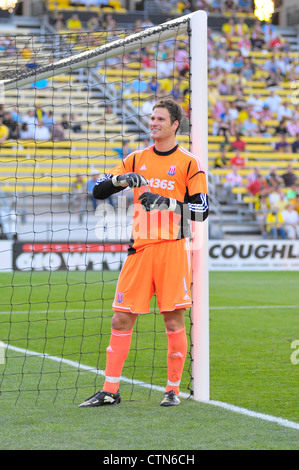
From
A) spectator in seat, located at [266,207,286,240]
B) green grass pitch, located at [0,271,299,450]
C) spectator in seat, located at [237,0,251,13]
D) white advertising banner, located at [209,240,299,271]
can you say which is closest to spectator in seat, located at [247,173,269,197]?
spectator in seat, located at [266,207,286,240]

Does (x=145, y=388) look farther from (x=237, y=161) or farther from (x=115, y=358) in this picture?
(x=237, y=161)

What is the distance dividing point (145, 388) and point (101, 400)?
2.61 feet

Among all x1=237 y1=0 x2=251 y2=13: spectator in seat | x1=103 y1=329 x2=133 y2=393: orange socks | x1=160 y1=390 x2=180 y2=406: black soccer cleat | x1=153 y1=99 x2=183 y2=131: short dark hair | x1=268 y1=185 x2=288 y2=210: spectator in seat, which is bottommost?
x1=160 y1=390 x2=180 y2=406: black soccer cleat

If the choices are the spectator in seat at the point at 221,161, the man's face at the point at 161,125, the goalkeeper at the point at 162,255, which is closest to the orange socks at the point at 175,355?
the goalkeeper at the point at 162,255

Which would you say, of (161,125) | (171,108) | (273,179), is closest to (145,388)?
(161,125)

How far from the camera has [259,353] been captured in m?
8.00

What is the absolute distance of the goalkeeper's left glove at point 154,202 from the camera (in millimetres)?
5070

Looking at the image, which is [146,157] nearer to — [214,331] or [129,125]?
[214,331]

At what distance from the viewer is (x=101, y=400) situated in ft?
17.7

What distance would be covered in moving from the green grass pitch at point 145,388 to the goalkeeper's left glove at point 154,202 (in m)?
1.35

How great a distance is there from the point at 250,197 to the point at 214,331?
46.8 ft

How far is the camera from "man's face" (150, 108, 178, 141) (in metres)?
5.47

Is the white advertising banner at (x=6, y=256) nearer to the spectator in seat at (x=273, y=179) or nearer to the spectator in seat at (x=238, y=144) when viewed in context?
the spectator in seat at (x=273, y=179)

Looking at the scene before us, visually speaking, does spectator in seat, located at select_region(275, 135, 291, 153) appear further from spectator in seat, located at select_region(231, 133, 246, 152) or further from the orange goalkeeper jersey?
the orange goalkeeper jersey
